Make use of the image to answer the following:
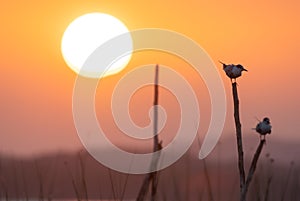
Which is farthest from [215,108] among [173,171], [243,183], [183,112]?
[243,183]

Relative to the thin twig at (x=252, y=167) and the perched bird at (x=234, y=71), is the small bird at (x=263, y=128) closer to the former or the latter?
the thin twig at (x=252, y=167)

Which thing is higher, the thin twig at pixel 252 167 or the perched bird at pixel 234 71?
the perched bird at pixel 234 71

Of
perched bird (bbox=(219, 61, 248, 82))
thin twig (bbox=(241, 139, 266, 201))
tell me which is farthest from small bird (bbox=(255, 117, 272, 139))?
perched bird (bbox=(219, 61, 248, 82))

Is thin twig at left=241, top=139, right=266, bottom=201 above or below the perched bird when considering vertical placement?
below

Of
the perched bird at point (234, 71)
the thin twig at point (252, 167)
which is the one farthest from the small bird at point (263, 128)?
the perched bird at point (234, 71)

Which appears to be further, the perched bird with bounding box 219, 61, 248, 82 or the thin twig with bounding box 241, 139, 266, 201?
the perched bird with bounding box 219, 61, 248, 82

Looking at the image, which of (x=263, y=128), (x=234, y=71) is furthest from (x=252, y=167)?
(x=234, y=71)

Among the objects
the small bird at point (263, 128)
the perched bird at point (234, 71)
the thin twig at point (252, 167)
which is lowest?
the thin twig at point (252, 167)

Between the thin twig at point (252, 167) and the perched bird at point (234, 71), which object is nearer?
the thin twig at point (252, 167)

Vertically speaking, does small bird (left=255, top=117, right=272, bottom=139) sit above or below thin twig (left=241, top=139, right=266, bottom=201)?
above

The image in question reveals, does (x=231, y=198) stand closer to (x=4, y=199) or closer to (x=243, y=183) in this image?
(x=4, y=199)

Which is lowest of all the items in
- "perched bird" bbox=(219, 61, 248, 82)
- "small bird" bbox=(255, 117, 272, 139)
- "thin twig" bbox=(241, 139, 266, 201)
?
"thin twig" bbox=(241, 139, 266, 201)

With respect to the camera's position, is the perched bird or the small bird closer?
the small bird

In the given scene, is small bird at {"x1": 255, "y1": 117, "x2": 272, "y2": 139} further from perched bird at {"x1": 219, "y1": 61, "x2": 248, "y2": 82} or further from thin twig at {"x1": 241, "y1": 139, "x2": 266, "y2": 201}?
perched bird at {"x1": 219, "y1": 61, "x2": 248, "y2": 82}
